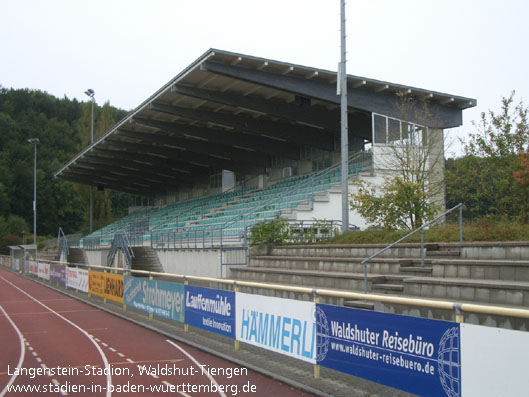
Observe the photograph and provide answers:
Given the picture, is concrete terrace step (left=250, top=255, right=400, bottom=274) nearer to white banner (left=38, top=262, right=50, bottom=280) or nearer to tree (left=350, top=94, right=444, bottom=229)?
tree (left=350, top=94, right=444, bottom=229)

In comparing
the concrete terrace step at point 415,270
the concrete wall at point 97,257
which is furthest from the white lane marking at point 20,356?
the concrete wall at point 97,257

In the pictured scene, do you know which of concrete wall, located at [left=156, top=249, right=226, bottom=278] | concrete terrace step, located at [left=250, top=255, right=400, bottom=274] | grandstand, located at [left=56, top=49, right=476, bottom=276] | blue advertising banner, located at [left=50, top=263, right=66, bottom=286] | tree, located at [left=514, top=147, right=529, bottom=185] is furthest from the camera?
blue advertising banner, located at [left=50, top=263, right=66, bottom=286]

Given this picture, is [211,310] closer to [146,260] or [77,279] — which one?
[77,279]

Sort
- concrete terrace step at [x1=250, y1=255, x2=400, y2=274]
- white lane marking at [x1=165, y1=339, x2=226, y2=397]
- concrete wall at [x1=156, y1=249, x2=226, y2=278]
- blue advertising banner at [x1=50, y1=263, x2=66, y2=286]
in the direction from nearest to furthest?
white lane marking at [x1=165, y1=339, x2=226, y2=397], concrete terrace step at [x1=250, y1=255, x2=400, y2=274], concrete wall at [x1=156, y1=249, x2=226, y2=278], blue advertising banner at [x1=50, y1=263, x2=66, y2=286]

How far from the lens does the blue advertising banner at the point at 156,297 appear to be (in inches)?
532

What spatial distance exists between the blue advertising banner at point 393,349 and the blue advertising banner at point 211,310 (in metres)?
3.09

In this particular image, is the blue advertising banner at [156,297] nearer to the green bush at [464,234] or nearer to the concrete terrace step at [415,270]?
the concrete terrace step at [415,270]

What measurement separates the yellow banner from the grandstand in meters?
4.73

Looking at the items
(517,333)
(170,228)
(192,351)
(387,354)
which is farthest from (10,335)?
(170,228)

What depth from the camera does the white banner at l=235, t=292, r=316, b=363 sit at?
8.45 meters

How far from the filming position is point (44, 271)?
118 feet

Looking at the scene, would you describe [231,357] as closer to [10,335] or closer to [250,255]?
[10,335]

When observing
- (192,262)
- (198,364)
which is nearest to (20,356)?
(198,364)

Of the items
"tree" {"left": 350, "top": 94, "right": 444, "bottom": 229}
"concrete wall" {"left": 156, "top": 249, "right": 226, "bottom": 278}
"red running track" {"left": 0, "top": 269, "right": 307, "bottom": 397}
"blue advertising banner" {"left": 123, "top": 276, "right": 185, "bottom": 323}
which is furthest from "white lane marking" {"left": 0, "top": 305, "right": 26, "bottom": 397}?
"tree" {"left": 350, "top": 94, "right": 444, "bottom": 229}
